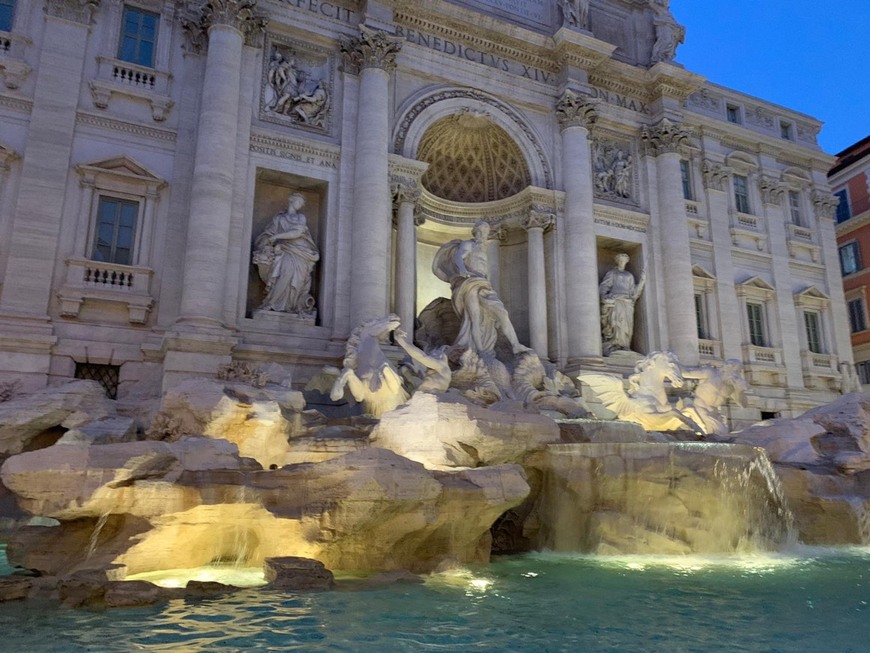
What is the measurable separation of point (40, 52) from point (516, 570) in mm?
14000

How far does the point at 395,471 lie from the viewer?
702 cm

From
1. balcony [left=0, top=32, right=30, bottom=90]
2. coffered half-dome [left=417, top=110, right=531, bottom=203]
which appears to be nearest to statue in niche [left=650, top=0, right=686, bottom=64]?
coffered half-dome [left=417, top=110, right=531, bottom=203]

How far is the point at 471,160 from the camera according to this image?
65.1 feet

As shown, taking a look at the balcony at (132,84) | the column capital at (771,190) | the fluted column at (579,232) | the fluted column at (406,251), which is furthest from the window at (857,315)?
the balcony at (132,84)

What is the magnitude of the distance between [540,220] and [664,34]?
26.7 ft

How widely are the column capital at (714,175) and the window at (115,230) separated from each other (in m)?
17.2

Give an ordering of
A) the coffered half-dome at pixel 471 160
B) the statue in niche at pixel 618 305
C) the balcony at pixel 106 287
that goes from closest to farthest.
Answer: the balcony at pixel 106 287 < the coffered half-dome at pixel 471 160 < the statue in niche at pixel 618 305

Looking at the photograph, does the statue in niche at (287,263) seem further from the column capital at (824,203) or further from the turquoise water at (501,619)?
the column capital at (824,203)

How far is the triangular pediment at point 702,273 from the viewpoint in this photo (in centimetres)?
2072

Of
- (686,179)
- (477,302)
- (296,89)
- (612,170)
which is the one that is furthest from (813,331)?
(296,89)

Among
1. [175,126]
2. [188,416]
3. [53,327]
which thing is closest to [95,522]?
[188,416]

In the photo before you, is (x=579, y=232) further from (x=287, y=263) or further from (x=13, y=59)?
(x=13, y=59)

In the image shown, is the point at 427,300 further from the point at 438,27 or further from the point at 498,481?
the point at 498,481

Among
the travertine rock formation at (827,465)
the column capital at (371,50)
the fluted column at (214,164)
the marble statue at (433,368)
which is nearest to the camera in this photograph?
the travertine rock formation at (827,465)
